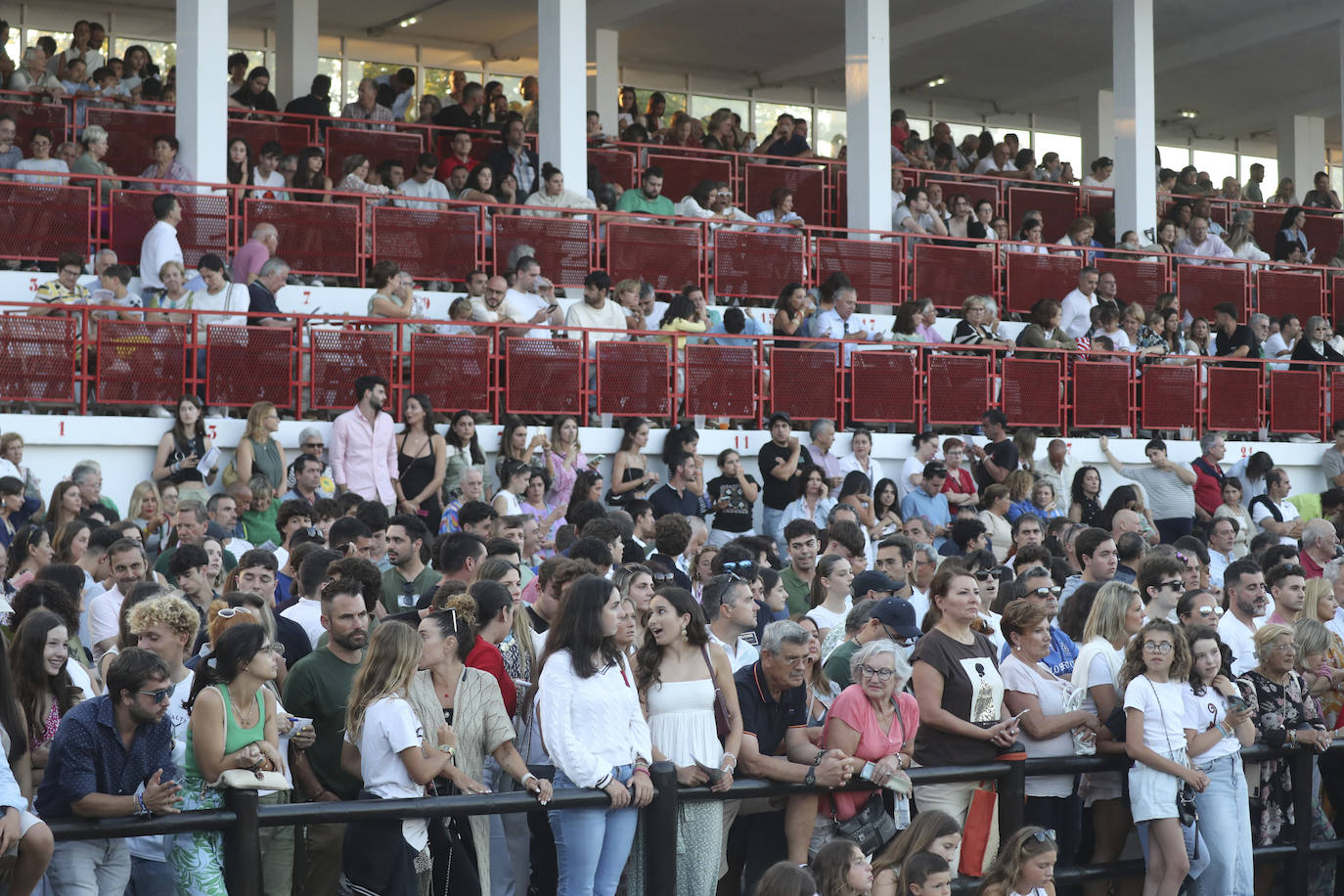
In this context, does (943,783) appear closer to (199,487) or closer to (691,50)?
(199,487)

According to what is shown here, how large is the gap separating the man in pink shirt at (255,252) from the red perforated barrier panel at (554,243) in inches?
110

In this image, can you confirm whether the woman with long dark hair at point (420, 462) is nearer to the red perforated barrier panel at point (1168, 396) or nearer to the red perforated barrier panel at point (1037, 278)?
the red perforated barrier panel at point (1168, 396)

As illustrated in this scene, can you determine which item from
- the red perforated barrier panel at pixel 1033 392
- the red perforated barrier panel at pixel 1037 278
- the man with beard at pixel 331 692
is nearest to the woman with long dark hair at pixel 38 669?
the man with beard at pixel 331 692

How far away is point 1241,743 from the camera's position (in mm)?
8531

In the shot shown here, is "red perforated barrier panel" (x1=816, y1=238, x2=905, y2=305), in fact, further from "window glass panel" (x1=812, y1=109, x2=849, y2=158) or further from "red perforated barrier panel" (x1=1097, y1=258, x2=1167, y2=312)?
"window glass panel" (x1=812, y1=109, x2=849, y2=158)

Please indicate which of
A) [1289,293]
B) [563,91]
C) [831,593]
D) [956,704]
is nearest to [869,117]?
[563,91]

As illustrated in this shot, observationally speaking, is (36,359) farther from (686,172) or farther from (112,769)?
(686,172)

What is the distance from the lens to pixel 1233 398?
20234mm

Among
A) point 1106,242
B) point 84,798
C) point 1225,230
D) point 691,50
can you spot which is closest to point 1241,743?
point 84,798

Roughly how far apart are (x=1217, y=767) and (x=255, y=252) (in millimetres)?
11222

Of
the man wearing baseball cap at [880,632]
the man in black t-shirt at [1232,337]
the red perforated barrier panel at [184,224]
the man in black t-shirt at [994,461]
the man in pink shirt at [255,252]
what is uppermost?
the red perforated barrier panel at [184,224]

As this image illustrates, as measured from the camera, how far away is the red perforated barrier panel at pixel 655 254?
1912 centimetres

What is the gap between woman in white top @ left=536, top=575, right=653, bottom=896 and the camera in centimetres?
675

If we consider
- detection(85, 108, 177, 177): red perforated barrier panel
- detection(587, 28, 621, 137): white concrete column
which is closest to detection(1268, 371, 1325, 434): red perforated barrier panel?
detection(587, 28, 621, 137): white concrete column
